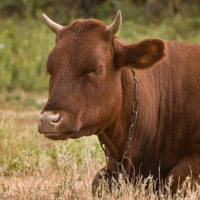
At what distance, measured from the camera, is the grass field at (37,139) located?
418 cm

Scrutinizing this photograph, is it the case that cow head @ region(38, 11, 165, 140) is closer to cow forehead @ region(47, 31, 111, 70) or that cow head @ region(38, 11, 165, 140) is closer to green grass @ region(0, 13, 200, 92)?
cow forehead @ region(47, 31, 111, 70)

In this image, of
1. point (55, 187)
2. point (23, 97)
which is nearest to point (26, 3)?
point (23, 97)

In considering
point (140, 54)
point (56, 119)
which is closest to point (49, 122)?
point (56, 119)

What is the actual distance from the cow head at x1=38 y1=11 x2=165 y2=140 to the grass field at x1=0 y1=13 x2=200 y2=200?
0.70m

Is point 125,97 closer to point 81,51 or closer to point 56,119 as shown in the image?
point 81,51

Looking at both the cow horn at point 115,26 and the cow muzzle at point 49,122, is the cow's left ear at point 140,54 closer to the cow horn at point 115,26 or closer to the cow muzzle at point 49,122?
the cow horn at point 115,26

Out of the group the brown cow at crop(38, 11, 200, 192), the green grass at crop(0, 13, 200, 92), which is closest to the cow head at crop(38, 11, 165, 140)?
the brown cow at crop(38, 11, 200, 192)

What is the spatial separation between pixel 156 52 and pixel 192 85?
603 millimetres

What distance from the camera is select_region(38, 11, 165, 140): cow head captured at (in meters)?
3.53

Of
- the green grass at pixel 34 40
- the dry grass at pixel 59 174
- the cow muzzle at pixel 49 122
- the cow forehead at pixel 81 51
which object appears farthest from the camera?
the green grass at pixel 34 40

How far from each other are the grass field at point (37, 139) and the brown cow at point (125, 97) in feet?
0.97

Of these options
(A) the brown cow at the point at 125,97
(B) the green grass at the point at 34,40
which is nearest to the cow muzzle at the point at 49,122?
(A) the brown cow at the point at 125,97

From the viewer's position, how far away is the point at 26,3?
1814cm

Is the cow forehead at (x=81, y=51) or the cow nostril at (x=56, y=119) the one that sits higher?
the cow forehead at (x=81, y=51)
